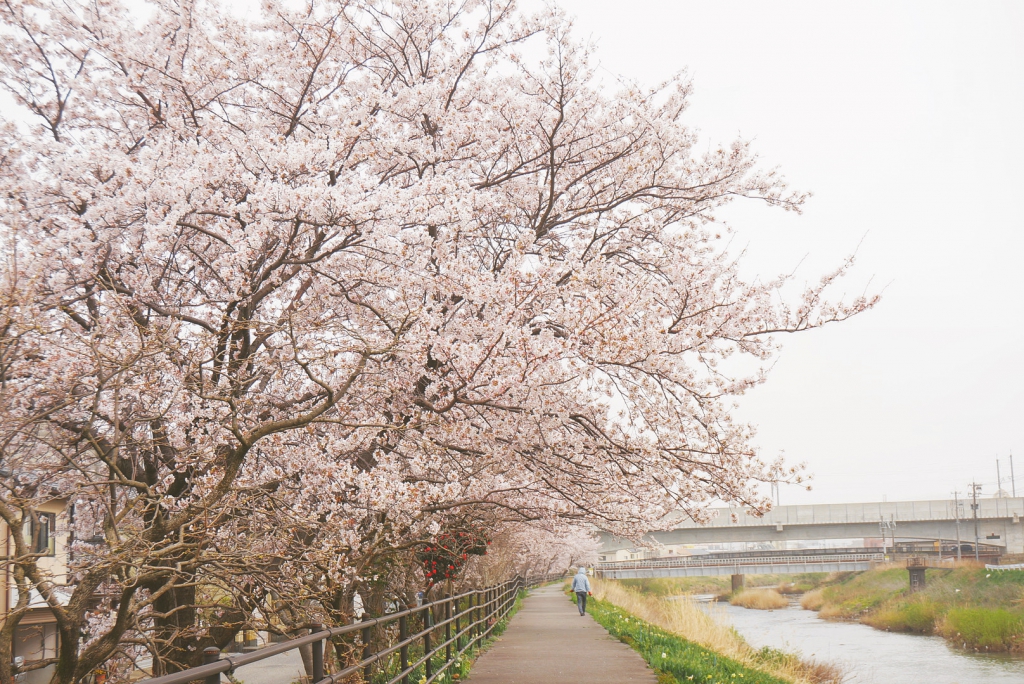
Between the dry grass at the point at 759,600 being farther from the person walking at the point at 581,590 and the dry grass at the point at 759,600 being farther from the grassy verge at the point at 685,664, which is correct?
the grassy verge at the point at 685,664

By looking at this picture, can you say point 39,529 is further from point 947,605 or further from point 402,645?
point 947,605

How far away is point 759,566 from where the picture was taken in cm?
7050

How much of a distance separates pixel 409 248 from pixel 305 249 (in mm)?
1292

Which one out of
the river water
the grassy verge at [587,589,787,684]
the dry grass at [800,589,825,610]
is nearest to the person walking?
the river water

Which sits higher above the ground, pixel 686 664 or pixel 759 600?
pixel 686 664

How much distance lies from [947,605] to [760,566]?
2938 centimetres

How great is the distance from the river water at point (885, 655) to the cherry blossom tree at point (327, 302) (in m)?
9.82

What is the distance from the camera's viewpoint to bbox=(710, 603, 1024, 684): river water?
24578 mm

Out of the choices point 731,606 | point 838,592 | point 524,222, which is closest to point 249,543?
point 524,222

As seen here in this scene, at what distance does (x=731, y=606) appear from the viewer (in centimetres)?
7169

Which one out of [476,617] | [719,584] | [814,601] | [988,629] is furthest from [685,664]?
[719,584]

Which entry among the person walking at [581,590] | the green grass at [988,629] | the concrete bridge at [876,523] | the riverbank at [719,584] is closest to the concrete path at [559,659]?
the person walking at [581,590]

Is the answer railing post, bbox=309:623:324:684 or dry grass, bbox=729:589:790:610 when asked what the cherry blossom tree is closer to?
railing post, bbox=309:623:324:684

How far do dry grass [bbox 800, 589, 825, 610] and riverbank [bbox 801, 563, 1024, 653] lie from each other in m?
0.13
